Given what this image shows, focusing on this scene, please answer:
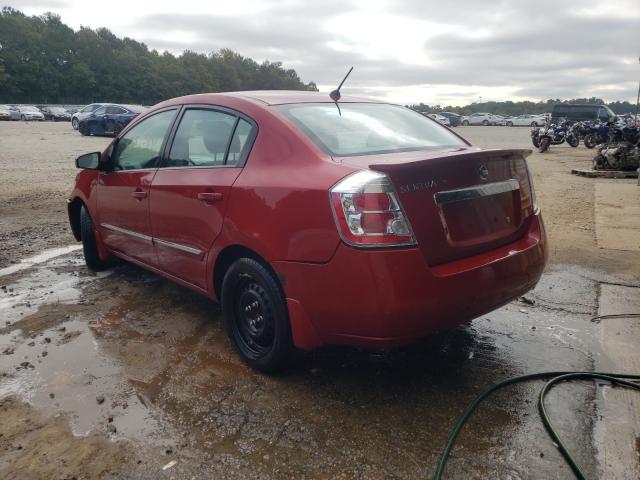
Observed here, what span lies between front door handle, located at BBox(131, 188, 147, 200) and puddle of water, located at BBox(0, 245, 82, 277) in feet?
6.30

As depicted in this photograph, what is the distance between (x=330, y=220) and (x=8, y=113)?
146 ft

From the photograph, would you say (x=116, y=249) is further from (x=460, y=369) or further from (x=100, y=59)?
(x=100, y=59)

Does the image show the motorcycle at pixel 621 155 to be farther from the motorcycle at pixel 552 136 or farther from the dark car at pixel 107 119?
the dark car at pixel 107 119

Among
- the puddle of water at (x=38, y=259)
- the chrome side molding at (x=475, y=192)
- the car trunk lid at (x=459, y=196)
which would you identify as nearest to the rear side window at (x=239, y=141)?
the car trunk lid at (x=459, y=196)

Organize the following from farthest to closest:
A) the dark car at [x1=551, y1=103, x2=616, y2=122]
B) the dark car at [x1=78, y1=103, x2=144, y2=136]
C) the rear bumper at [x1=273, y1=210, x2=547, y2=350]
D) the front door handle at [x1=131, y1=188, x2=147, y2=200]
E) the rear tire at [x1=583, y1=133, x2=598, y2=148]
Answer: the dark car at [x1=551, y1=103, x2=616, y2=122] → the dark car at [x1=78, y1=103, x2=144, y2=136] → the rear tire at [x1=583, y1=133, x2=598, y2=148] → the front door handle at [x1=131, y1=188, x2=147, y2=200] → the rear bumper at [x1=273, y1=210, x2=547, y2=350]

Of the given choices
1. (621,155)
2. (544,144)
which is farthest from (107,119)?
(621,155)

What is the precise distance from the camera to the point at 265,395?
2.99 metres

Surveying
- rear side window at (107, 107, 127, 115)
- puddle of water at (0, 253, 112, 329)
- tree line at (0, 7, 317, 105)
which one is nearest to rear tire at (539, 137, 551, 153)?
rear side window at (107, 107, 127, 115)

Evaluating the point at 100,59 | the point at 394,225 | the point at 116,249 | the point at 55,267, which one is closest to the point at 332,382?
the point at 394,225

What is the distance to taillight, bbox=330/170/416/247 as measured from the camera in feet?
8.36

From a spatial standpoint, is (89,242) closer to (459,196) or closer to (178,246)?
(178,246)

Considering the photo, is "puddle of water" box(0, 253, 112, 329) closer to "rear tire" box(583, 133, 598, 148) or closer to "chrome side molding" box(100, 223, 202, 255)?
"chrome side molding" box(100, 223, 202, 255)

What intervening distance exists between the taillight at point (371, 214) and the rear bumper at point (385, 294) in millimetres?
58

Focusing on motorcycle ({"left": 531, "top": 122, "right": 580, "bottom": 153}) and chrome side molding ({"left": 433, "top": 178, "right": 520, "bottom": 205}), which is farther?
motorcycle ({"left": 531, "top": 122, "right": 580, "bottom": 153})
